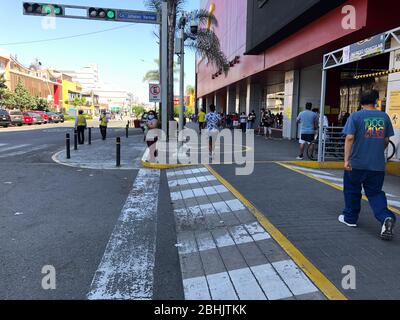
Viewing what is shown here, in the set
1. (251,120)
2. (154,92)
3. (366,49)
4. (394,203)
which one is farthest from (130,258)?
(251,120)

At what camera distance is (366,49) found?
28.5 feet

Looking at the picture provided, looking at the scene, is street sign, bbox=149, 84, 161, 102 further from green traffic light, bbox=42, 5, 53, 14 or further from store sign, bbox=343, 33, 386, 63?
store sign, bbox=343, 33, 386, 63

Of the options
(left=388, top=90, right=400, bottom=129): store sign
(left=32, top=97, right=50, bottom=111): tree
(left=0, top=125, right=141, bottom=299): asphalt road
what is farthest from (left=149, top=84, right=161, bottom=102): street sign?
(left=32, top=97, right=50, bottom=111): tree

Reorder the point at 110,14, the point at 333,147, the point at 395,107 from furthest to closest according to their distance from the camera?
the point at 110,14, the point at 333,147, the point at 395,107

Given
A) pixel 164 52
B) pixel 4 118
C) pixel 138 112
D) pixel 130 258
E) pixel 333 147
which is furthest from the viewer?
pixel 138 112

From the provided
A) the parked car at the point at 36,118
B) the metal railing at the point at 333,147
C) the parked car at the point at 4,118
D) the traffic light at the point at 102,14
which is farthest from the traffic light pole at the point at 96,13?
the parked car at the point at 36,118

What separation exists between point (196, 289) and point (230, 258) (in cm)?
84

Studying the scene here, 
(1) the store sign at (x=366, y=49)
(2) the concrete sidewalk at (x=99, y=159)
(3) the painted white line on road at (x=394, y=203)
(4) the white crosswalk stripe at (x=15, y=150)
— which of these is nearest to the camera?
(3) the painted white line on road at (x=394, y=203)

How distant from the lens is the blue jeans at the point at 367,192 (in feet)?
16.0

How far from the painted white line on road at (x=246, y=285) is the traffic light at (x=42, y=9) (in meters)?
14.5

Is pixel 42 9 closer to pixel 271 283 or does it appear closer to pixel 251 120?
pixel 271 283

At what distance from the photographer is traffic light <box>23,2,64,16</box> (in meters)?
14.8

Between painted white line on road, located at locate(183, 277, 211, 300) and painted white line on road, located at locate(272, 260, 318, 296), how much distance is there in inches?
32.1

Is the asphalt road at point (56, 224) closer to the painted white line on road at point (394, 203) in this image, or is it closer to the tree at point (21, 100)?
the painted white line on road at point (394, 203)
